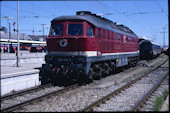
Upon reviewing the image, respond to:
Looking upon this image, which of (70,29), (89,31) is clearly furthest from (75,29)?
(89,31)

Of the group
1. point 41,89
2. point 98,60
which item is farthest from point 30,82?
point 98,60

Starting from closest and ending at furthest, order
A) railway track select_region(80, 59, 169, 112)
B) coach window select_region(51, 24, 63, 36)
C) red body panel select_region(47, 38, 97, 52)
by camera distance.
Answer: railway track select_region(80, 59, 169, 112), red body panel select_region(47, 38, 97, 52), coach window select_region(51, 24, 63, 36)

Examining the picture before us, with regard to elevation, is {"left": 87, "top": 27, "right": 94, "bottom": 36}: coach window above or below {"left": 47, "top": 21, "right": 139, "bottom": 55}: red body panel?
above

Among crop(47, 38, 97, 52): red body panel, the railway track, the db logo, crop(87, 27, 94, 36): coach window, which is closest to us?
the railway track

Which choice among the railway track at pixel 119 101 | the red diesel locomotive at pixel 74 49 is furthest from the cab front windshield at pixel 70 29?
the railway track at pixel 119 101

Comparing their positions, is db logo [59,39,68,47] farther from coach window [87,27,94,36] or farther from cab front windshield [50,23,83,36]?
coach window [87,27,94,36]

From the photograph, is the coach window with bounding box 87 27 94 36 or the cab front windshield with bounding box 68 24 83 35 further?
the coach window with bounding box 87 27 94 36

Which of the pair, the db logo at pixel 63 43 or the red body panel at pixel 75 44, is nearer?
the red body panel at pixel 75 44

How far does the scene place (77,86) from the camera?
1131cm

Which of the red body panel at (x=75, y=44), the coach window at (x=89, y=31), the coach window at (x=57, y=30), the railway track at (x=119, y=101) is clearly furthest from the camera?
the coach window at (x=57, y=30)

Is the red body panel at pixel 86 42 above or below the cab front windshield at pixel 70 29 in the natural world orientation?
below

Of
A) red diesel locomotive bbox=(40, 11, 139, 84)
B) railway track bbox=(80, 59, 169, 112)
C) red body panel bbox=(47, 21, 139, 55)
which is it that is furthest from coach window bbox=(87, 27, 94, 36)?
railway track bbox=(80, 59, 169, 112)

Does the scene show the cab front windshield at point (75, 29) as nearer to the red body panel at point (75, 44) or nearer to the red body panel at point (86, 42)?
the red body panel at point (86, 42)

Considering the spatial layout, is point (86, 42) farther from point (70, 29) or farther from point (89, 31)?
point (70, 29)
